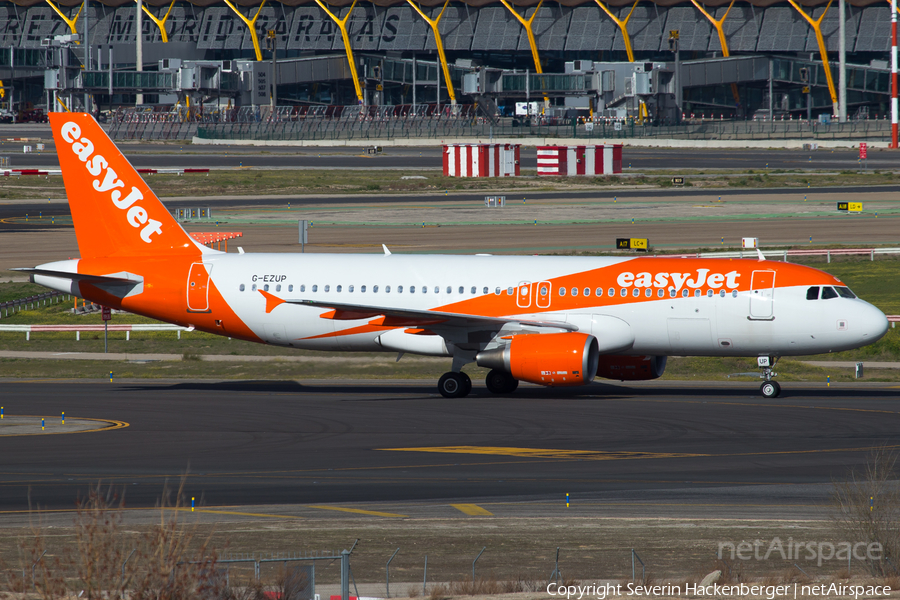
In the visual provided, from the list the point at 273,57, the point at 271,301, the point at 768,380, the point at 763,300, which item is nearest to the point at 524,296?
the point at 763,300

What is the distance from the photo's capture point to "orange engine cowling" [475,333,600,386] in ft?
110

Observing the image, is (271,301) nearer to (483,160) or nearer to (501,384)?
(501,384)

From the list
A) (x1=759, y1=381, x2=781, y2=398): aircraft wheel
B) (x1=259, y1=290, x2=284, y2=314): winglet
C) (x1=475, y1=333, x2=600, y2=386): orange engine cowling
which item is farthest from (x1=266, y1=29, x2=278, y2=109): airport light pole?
(x1=759, y1=381, x2=781, y2=398): aircraft wheel

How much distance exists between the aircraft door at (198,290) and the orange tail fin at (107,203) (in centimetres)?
146

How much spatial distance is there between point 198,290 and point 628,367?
1435cm

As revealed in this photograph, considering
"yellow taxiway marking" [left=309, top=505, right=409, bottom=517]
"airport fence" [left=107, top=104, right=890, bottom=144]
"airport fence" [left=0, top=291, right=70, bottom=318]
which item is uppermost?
"airport fence" [left=107, top=104, right=890, bottom=144]

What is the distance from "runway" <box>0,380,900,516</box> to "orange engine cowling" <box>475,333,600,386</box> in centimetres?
103

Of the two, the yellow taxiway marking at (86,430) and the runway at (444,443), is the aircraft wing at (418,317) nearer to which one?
the runway at (444,443)

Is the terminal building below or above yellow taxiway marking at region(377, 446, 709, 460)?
above

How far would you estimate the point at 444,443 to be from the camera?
2920 cm

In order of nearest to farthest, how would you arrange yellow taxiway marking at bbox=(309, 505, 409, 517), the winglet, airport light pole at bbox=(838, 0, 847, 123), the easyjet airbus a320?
yellow taxiway marking at bbox=(309, 505, 409, 517), the easyjet airbus a320, the winglet, airport light pole at bbox=(838, 0, 847, 123)

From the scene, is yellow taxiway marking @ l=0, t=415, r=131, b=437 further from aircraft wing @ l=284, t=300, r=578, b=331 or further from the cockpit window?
the cockpit window

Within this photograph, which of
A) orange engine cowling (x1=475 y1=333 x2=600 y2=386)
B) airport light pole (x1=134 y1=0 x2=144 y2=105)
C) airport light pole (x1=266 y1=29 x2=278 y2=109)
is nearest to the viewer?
orange engine cowling (x1=475 y1=333 x2=600 y2=386)

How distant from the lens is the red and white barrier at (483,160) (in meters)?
110
